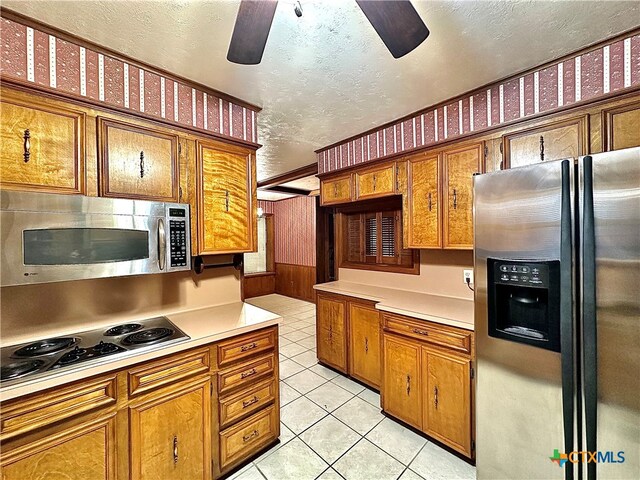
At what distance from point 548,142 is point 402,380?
1.96m

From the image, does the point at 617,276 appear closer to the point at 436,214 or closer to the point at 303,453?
the point at 436,214

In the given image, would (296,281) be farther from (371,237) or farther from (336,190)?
(336,190)

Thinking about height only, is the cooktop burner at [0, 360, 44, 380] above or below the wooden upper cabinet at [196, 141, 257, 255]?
below

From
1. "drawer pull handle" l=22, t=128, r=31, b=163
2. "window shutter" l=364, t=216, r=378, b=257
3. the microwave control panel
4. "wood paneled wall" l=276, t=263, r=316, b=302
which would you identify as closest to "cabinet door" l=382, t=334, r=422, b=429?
"window shutter" l=364, t=216, r=378, b=257

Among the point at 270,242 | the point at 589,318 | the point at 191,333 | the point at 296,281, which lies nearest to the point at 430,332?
the point at 589,318

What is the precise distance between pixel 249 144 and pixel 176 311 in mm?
1421

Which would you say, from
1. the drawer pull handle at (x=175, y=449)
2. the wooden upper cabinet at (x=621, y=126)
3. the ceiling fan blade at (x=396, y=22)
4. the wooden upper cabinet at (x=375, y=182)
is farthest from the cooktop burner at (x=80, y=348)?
the wooden upper cabinet at (x=621, y=126)

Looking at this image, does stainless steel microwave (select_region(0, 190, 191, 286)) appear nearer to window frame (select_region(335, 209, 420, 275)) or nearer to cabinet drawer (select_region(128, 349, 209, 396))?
cabinet drawer (select_region(128, 349, 209, 396))

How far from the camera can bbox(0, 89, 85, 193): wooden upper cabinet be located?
1355 mm

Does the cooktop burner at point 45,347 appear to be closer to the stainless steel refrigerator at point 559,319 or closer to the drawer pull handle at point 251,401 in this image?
the drawer pull handle at point 251,401

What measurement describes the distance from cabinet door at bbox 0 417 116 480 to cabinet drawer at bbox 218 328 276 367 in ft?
1.90

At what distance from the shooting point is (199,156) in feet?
6.53

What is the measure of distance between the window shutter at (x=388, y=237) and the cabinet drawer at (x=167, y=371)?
6.88 feet

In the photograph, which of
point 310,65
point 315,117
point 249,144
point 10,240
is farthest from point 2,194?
point 315,117
